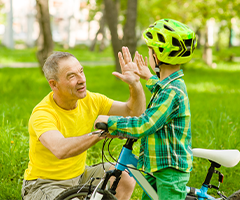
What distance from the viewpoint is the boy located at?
76.6 inches

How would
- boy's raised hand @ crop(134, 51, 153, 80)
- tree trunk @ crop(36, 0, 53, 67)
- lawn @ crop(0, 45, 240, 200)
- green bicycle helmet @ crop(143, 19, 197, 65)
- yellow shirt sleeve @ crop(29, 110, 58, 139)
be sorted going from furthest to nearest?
tree trunk @ crop(36, 0, 53, 67) < lawn @ crop(0, 45, 240, 200) < boy's raised hand @ crop(134, 51, 153, 80) < yellow shirt sleeve @ crop(29, 110, 58, 139) < green bicycle helmet @ crop(143, 19, 197, 65)

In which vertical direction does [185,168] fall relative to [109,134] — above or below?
below

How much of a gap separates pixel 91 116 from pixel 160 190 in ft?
3.34

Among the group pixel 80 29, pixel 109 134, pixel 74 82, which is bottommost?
pixel 80 29

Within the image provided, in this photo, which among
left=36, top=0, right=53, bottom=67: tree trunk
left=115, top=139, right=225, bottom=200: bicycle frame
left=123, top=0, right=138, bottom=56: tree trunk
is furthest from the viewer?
left=36, top=0, right=53, bottom=67: tree trunk

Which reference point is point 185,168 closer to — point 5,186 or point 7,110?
point 5,186

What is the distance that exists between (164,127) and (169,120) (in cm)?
6

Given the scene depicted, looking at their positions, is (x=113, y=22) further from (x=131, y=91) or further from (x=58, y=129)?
(x=58, y=129)

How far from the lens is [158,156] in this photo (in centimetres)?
200

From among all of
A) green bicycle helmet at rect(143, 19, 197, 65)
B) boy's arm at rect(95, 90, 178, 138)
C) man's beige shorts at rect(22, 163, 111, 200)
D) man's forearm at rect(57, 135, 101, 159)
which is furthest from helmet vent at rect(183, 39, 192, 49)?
man's beige shorts at rect(22, 163, 111, 200)

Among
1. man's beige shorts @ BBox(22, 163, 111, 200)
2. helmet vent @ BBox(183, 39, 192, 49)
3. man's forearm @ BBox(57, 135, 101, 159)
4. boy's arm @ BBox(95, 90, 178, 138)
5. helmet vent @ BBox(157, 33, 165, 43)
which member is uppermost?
helmet vent @ BBox(157, 33, 165, 43)

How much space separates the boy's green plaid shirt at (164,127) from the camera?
1.90m

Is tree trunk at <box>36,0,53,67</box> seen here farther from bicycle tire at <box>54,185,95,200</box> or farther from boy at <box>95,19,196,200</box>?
boy at <box>95,19,196,200</box>

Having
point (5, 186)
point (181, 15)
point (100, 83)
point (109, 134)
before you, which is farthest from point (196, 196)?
point (181, 15)
